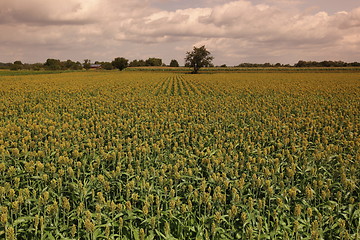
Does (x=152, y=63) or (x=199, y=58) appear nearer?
(x=199, y=58)

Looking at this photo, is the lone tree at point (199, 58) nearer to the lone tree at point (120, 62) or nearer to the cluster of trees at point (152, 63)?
the cluster of trees at point (152, 63)

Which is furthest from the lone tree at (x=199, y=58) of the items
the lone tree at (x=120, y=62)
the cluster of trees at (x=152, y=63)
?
the lone tree at (x=120, y=62)

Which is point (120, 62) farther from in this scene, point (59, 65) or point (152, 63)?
point (152, 63)

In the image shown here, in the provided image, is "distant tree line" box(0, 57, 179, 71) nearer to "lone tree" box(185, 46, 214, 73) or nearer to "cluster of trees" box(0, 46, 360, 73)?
"cluster of trees" box(0, 46, 360, 73)

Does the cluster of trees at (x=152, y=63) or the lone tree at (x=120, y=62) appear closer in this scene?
the cluster of trees at (x=152, y=63)

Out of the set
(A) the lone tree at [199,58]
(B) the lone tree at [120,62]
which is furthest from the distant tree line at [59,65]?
(A) the lone tree at [199,58]

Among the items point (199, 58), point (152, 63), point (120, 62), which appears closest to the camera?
point (199, 58)

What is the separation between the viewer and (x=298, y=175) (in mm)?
7566

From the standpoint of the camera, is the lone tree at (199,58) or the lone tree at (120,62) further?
Answer: the lone tree at (120,62)

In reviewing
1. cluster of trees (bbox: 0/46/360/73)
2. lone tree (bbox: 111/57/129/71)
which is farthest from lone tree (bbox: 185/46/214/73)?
lone tree (bbox: 111/57/129/71)

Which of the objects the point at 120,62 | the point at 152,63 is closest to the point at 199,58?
the point at 120,62

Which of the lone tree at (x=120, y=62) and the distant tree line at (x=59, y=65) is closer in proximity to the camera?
the distant tree line at (x=59, y=65)

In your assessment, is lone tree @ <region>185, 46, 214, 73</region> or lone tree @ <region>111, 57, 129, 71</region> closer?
lone tree @ <region>185, 46, 214, 73</region>

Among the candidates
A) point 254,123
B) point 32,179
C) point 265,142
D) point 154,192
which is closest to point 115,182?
point 154,192
